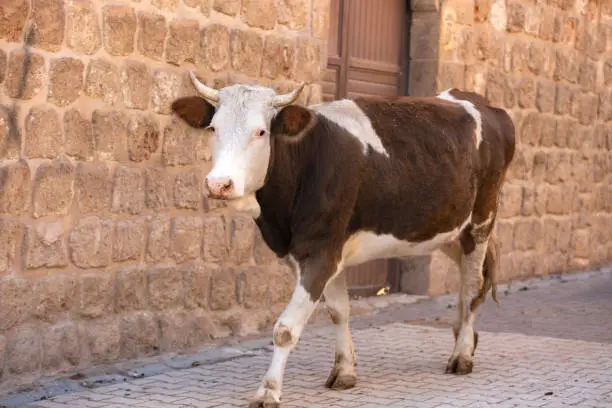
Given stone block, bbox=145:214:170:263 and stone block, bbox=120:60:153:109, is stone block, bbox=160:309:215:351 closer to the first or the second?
stone block, bbox=145:214:170:263

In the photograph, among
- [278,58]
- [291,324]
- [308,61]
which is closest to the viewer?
[291,324]

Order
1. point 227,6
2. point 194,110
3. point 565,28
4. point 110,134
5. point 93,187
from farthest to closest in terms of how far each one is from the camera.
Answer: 1. point 565,28
2. point 227,6
3. point 110,134
4. point 93,187
5. point 194,110

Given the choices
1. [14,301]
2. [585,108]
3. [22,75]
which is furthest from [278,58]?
[585,108]

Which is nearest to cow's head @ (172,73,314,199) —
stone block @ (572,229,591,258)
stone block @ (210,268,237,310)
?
stone block @ (210,268,237,310)

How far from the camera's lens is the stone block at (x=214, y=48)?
7676 mm

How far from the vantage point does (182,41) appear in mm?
7492

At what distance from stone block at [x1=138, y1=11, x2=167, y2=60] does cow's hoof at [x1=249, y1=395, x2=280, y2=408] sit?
2559mm

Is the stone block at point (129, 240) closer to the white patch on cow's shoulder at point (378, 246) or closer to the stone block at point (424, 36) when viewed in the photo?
the white patch on cow's shoulder at point (378, 246)

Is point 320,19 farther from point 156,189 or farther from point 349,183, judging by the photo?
point 349,183

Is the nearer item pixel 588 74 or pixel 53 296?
pixel 53 296

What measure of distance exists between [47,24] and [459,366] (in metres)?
3.19

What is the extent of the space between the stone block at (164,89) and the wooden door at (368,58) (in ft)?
7.72

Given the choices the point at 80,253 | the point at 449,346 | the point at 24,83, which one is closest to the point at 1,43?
the point at 24,83

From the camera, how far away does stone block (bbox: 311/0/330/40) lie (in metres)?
8.70
